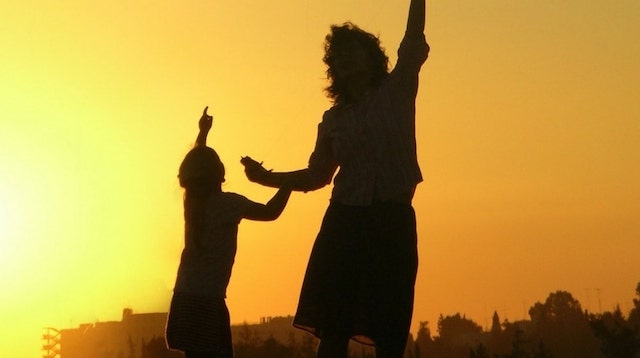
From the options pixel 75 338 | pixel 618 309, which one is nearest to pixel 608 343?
pixel 618 309

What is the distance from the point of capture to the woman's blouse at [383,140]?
7.80 metres

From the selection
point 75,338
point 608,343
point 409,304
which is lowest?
point 409,304

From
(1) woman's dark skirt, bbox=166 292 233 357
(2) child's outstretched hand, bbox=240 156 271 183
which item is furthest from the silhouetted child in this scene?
(2) child's outstretched hand, bbox=240 156 271 183

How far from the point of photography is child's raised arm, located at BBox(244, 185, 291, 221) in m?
8.58

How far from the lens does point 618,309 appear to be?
70.5m

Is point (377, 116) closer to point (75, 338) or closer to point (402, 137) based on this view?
point (402, 137)

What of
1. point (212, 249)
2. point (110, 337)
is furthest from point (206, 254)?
point (110, 337)

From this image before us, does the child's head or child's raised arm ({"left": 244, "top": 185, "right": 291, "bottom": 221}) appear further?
the child's head

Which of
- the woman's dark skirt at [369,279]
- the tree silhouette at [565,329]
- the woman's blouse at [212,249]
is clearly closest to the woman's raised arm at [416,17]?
the woman's dark skirt at [369,279]

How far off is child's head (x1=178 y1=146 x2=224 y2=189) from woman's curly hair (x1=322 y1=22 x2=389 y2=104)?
85 centimetres

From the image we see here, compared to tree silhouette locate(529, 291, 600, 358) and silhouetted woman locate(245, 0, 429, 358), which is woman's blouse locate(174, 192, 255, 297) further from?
tree silhouette locate(529, 291, 600, 358)

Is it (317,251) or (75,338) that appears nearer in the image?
(317,251)

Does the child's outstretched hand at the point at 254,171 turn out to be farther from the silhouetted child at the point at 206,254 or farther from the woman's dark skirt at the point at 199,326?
the woman's dark skirt at the point at 199,326

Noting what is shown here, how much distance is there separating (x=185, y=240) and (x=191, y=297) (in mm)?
321
